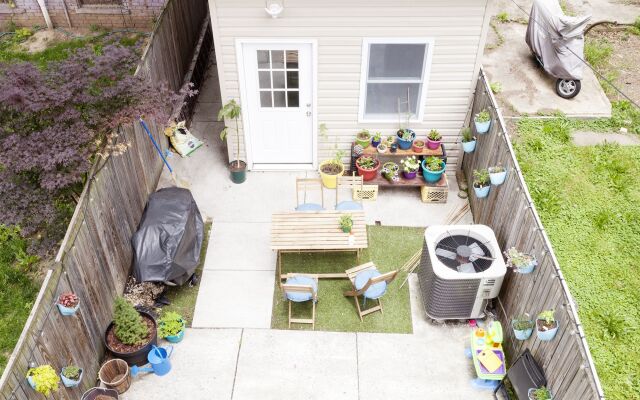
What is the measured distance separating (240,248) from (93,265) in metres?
2.26

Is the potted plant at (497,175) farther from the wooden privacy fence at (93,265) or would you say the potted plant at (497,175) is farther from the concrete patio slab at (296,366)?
the wooden privacy fence at (93,265)

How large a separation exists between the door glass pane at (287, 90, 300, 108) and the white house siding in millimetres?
359

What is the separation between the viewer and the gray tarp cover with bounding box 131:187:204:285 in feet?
22.7

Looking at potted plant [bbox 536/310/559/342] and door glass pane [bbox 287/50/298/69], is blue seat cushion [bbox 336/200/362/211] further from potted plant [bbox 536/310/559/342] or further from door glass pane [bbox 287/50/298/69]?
potted plant [bbox 536/310/559/342]

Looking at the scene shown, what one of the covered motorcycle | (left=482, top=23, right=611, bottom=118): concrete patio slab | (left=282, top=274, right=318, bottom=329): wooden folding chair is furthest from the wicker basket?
the covered motorcycle

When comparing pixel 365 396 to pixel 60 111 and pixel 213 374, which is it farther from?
pixel 60 111

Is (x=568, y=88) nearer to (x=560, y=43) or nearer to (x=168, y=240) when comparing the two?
(x=560, y=43)

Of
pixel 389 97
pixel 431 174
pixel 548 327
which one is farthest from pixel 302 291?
pixel 389 97

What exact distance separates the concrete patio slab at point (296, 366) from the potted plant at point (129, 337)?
1.14 m

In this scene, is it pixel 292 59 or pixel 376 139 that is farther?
pixel 376 139

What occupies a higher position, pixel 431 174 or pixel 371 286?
pixel 431 174

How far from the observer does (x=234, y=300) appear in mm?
7383

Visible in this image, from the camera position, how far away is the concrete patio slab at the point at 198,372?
250 inches

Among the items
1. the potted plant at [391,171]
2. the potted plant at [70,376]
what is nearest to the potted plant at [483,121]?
the potted plant at [391,171]
